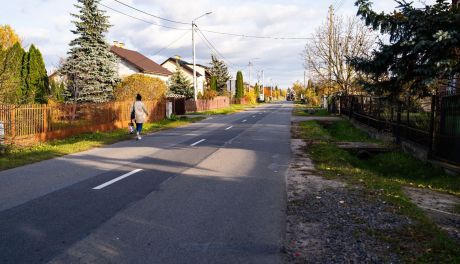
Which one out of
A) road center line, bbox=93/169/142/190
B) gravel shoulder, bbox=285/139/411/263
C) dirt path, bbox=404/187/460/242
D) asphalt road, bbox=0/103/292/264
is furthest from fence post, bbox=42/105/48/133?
dirt path, bbox=404/187/460/242

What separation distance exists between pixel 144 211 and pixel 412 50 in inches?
187

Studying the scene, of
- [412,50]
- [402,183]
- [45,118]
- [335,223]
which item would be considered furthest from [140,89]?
[335,223]

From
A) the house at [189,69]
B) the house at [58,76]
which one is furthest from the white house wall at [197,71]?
the house at [58,76]

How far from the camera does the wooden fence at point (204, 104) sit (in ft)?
150

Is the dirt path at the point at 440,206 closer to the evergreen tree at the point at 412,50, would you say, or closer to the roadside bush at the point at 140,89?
the evergreen tree at the point at 412,50

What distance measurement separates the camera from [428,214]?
605 centimetres

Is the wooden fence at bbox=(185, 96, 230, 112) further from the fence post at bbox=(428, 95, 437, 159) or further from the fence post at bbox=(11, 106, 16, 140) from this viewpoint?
the fence post at bbox=(428, 95, 437, 159)

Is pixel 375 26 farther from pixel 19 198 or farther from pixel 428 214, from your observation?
pixel 19 198

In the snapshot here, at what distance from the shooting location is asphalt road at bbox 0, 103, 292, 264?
4477mm

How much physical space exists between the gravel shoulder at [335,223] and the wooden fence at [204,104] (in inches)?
1391

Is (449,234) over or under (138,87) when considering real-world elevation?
under

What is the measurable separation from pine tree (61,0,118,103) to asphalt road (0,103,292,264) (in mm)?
21152

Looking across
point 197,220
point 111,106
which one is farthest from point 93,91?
point 197,220

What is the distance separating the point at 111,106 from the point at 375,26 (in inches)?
680
